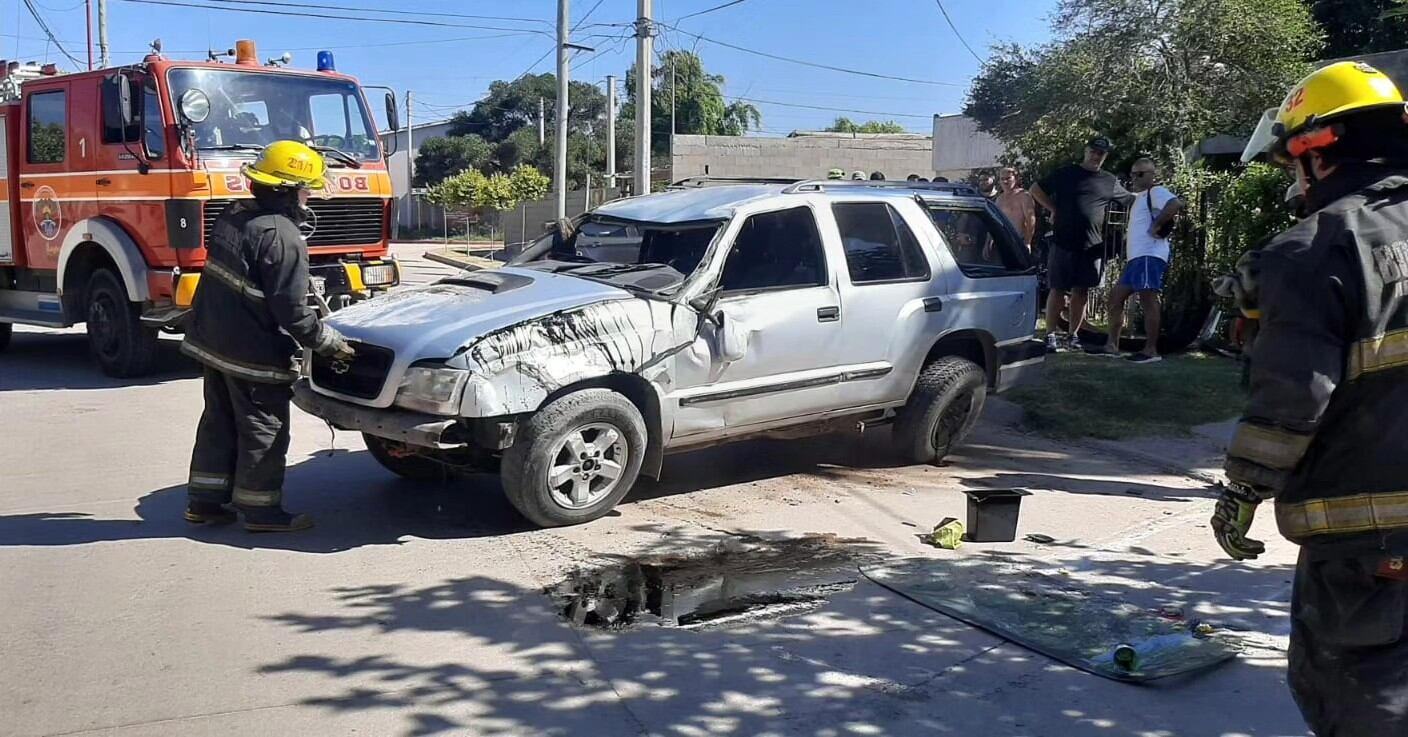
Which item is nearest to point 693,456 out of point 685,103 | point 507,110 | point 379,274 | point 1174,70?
point 379,274

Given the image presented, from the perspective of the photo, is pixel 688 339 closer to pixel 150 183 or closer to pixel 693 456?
pixel 693 456

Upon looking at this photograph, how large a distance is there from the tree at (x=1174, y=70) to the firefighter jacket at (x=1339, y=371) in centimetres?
1611

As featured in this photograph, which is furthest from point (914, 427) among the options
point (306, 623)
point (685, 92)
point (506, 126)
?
point (506, 126)

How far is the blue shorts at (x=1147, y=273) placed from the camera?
10516mm

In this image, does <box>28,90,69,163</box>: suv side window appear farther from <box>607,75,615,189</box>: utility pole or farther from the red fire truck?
<box>607,75,615,189</box>: utility pole

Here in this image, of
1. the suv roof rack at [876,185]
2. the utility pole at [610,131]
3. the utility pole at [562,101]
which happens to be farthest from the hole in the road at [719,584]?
the utility pole at [610,131]

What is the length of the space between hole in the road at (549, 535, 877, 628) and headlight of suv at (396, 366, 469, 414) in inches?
39.2

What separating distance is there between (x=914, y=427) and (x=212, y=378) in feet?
13.0

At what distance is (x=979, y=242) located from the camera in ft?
25.7

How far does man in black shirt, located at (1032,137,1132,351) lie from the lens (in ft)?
36.1

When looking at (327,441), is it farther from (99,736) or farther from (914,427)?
(99,736)

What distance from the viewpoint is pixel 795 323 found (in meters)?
6.62

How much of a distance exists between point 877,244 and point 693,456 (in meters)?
1.80

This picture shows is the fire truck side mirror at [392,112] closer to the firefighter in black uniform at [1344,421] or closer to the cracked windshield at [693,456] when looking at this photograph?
the cracked windshield at [693,456]
